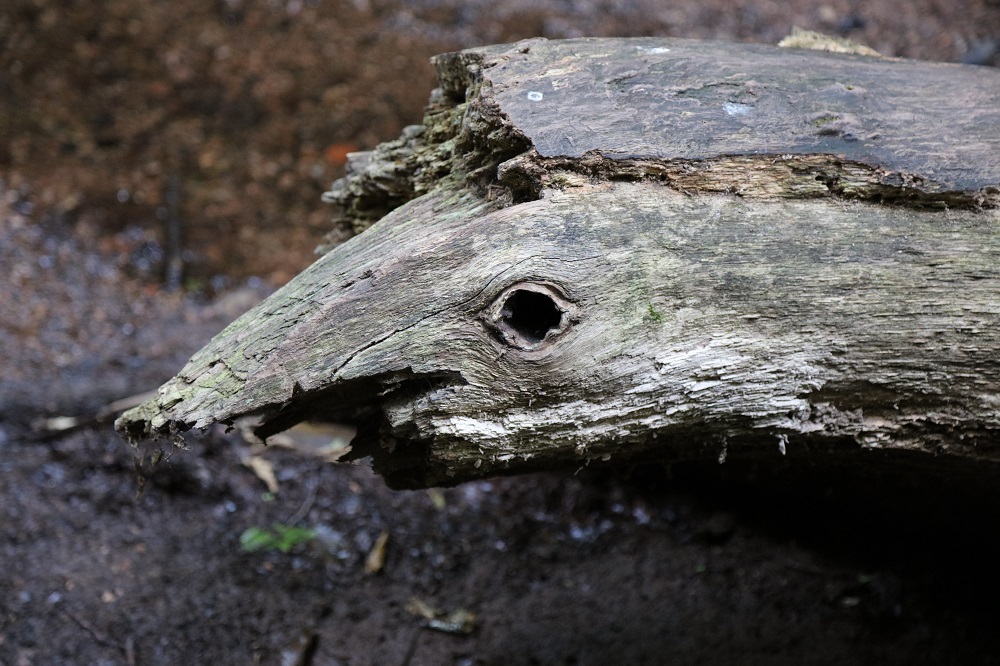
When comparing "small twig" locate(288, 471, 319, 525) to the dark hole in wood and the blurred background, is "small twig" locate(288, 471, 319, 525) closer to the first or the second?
the blurred background

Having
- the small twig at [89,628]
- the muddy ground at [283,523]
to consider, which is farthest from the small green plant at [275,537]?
the small twig at [89,628]

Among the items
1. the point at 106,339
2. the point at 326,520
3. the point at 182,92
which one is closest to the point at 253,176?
the point at 182,92

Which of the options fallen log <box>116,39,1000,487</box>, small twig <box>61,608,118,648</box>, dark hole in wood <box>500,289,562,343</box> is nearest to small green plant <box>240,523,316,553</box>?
small twig <box>61,608,118,648</box>

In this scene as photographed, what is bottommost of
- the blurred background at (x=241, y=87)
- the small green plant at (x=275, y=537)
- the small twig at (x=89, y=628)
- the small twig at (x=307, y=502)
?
the small twig at (x=89, y=628)

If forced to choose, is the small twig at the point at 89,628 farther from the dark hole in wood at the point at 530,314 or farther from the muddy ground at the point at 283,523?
the dark hole in wood at the point at 530,314

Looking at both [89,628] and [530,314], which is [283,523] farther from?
[530,314]
